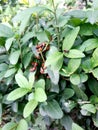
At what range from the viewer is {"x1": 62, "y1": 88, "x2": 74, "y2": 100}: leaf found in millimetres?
1242

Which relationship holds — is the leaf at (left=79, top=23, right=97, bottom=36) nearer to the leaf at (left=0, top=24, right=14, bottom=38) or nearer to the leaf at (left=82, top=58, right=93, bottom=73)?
the leaf at (left=82, top=58, right=93, bottom=73)

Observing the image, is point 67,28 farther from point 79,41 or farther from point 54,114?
point 54,114

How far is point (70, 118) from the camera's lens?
1.31 meters

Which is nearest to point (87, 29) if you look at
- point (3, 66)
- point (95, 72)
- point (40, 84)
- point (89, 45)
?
point (89, 45)

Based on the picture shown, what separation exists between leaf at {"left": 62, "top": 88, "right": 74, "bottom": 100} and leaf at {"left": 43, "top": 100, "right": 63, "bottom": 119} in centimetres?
4

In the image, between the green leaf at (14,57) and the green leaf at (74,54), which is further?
the green leaf at (14,57)

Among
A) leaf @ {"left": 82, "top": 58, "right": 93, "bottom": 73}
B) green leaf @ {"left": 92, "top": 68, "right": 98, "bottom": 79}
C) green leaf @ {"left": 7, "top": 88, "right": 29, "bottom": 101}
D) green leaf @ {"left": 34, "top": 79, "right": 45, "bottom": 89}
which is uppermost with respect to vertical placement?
leaf @ {"left": 82, "top": 58, "right": 93, "bottom": 73}

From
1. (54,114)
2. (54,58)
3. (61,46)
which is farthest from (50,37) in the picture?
(54,114)

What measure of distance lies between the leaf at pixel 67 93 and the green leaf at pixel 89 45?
182 mm

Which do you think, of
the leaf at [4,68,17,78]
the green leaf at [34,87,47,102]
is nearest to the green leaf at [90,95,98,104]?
the green leaf at [34,87,47,102]

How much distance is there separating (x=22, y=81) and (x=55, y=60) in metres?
0.17

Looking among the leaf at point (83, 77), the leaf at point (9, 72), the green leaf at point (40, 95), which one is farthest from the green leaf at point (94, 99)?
the leaf at point (9, 72)

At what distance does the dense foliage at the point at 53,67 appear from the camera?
1168 mm

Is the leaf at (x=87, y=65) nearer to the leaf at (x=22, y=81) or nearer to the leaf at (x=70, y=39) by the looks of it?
the leaf at (x=70, y=39)
